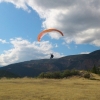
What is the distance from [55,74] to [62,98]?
2092 inches

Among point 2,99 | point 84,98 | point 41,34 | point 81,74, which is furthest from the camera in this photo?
point 81,74

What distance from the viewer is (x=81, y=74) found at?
82562 millimetres

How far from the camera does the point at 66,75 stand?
83.7 metres

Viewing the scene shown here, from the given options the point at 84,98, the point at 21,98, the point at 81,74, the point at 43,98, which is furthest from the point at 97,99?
the point at 81,74

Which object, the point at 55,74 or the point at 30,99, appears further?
the point at 55,74

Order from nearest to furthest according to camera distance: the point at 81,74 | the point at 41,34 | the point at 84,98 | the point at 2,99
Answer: the point at 2,99
the point at 84,98
the point at 41,34
the point at 81,74

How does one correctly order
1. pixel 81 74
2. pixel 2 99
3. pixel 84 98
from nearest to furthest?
pixel 2 99, pixel 84 98, pixel 81 74

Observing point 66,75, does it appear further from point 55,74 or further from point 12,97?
point 12,97

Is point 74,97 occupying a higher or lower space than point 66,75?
lower

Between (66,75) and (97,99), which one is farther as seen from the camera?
(66,75)

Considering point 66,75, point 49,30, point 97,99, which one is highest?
point 49,30

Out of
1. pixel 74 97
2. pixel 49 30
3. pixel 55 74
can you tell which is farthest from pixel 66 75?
pixel 74 97

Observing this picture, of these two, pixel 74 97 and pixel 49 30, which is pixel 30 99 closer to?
pixel 74 97

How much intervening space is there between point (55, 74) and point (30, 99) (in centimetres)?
5435
